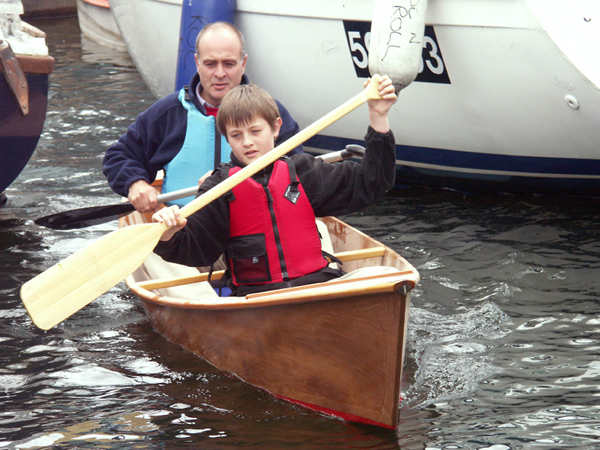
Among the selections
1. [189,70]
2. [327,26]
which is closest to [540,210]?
[327,26]

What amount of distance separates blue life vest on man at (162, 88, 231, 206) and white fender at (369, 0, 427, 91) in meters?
1.08

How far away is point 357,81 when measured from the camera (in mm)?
5773

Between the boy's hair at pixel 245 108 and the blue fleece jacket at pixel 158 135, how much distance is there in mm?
922

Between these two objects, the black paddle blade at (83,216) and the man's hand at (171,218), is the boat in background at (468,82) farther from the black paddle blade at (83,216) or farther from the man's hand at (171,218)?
the man's hand at (171,218)

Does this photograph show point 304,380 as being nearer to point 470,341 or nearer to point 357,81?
point 470,341

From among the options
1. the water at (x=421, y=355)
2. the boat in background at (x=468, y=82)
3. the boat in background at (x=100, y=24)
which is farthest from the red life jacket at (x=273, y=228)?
the boat in background at (x=100, y=24)

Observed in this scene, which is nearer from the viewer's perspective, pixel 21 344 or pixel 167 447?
pixel 167 447

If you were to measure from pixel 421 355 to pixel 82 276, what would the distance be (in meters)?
1.40

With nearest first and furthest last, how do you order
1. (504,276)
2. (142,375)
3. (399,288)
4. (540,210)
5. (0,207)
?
(399,288) → (142,375) → (504,276) → (540,210) → (0,207)

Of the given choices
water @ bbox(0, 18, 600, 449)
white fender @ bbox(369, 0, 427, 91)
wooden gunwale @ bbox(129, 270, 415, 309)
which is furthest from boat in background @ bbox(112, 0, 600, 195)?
wooden gunwale @ bbox(129, 270, 415, 309)

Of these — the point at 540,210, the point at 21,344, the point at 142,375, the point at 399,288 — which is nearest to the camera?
the point at 399,288

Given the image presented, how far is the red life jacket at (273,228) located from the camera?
11.6ft

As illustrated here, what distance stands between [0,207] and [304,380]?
3.36 meters

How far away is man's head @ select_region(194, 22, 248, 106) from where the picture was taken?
4309mm
